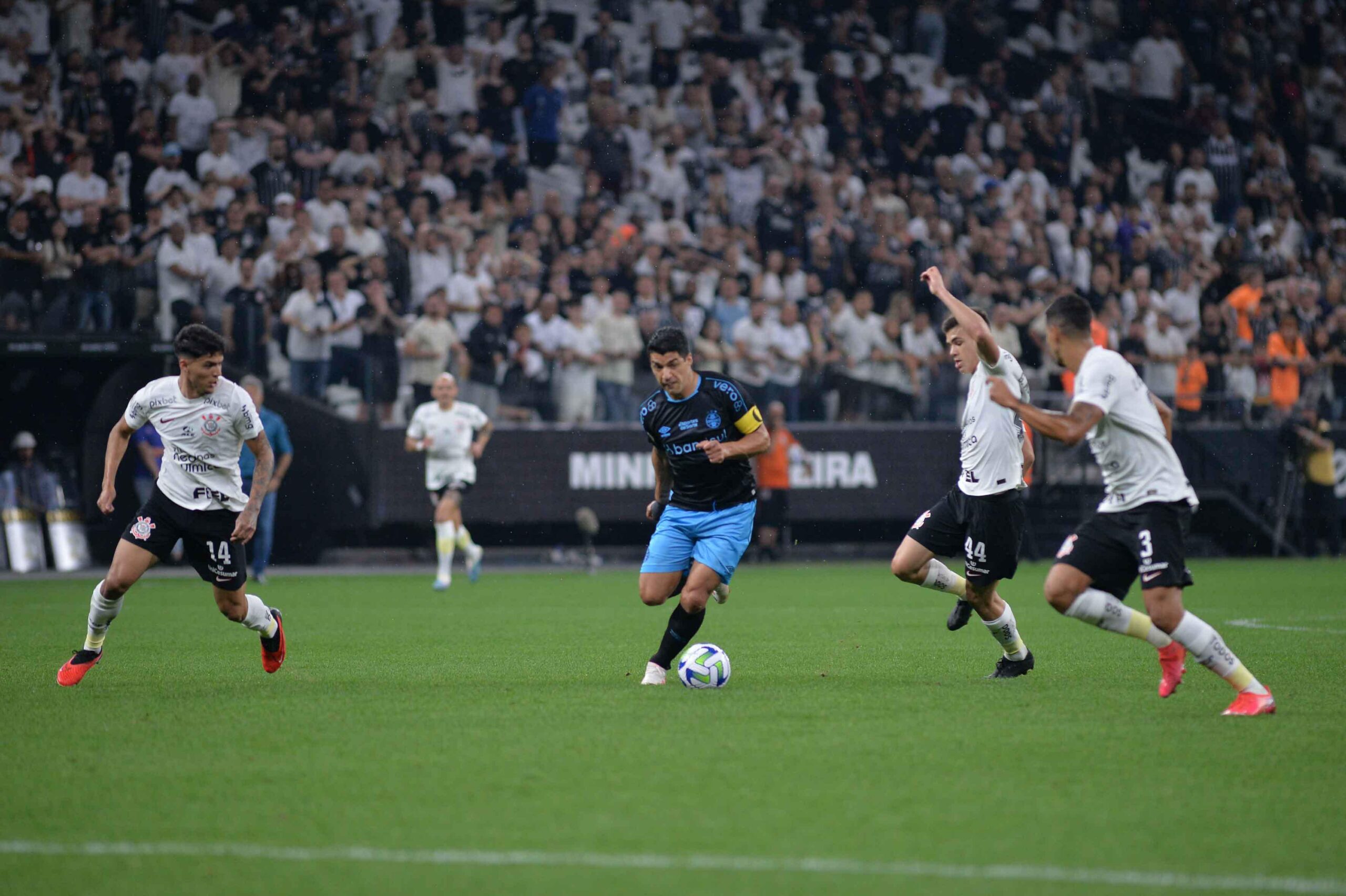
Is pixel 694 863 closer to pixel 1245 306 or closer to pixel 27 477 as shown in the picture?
pixel 27 477

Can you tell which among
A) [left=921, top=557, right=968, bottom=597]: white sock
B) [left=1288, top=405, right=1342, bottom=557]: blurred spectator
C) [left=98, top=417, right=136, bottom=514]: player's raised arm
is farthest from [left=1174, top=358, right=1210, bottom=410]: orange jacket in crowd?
[left=98, top=417, right=136, bottom=514]: player's raised arm

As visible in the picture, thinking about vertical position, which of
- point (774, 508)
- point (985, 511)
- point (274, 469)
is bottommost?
point (774, 508)

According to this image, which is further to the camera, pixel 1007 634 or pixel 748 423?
pixel 1007 634

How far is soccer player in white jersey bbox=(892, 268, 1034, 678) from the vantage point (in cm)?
966

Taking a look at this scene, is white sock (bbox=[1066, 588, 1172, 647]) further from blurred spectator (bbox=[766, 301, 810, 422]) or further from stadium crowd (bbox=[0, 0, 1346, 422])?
blurred spectator (bbox=[766, 301, 810, 422])

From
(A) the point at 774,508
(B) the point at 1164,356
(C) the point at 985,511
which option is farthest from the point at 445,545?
(B) the point at 1164,356

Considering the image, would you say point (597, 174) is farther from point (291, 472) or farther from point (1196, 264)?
point (1196, 264)

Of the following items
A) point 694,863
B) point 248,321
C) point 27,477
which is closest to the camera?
point 694,863

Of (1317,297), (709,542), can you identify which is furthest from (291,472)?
(1317,297)

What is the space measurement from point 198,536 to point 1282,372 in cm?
1817

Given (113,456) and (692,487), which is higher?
(113,456)

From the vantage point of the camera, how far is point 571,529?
72.5 ft

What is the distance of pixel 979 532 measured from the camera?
973cm

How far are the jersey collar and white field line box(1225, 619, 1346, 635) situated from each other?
6276 millimetres
